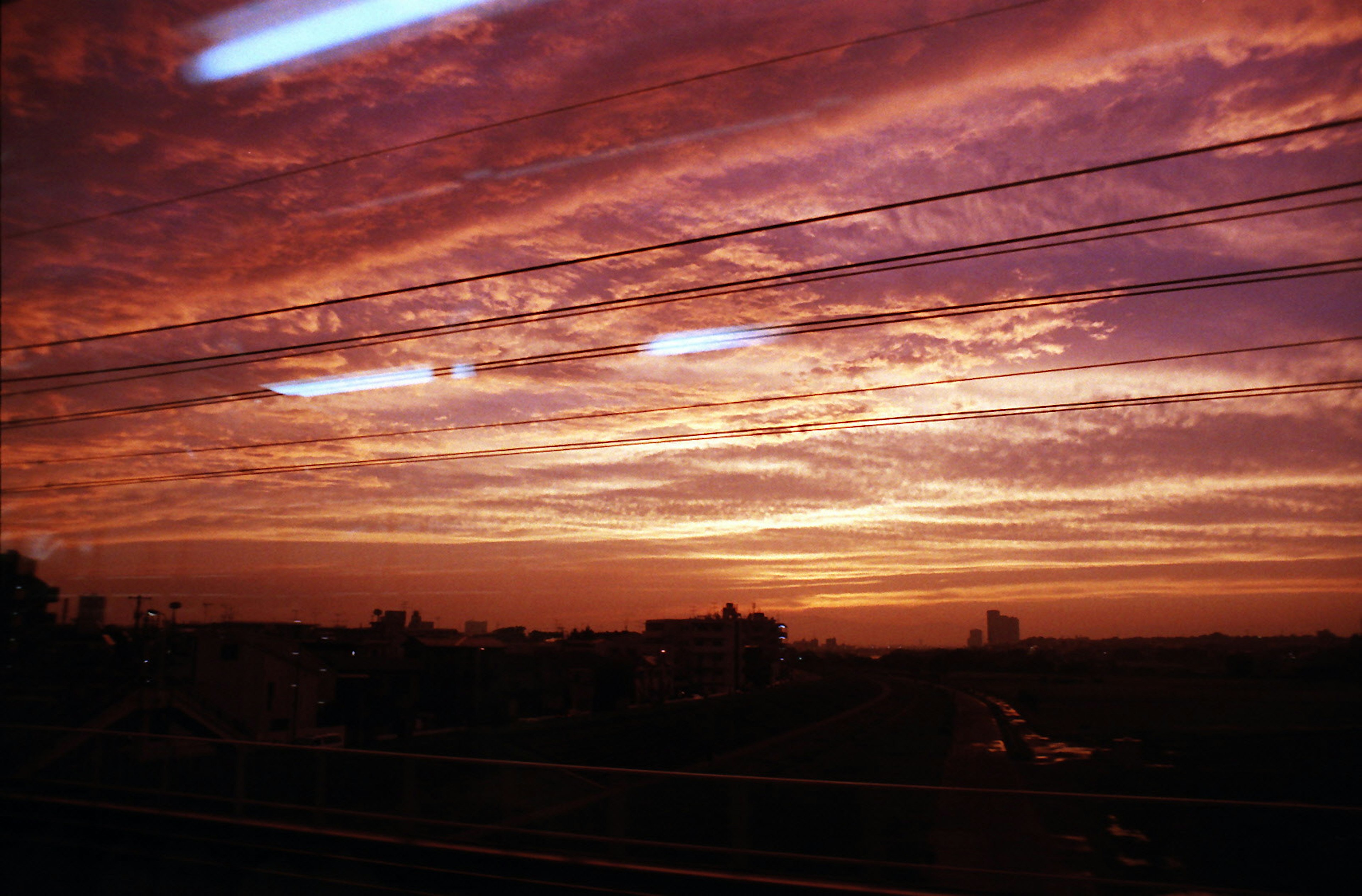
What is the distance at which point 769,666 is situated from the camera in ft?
399

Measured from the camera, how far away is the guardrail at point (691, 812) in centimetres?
628

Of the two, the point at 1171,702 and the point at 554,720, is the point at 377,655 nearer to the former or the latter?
the point at 554,720

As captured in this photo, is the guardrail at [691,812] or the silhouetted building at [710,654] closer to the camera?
the guardrail at [691,812]

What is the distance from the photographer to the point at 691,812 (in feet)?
27.6

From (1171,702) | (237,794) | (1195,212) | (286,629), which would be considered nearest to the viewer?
(1195,212)

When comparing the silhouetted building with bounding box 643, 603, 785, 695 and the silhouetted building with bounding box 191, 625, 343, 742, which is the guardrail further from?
the silhouetted building with bounding box 643, 603, 785, 695

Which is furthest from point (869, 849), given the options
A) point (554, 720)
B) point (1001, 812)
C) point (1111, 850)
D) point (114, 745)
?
point (554, 720)

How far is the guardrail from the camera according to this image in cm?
628

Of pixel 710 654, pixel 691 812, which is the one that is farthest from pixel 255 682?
pixel 710 654

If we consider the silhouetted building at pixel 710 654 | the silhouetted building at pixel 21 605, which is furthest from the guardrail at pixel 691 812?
the silhouetted building at pixel 710 654

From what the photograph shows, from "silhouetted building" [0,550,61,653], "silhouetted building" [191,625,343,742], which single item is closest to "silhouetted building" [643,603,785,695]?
"silhouetted building" [191,625,343,742]

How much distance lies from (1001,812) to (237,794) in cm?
854

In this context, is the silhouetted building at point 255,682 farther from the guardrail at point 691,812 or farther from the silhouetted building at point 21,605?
the guardrail at point 691,812

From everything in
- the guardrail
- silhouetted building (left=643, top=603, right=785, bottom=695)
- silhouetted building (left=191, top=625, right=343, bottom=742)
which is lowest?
silhouetted building (left=643, top=603, right=785, bottom=695)
